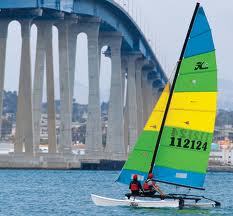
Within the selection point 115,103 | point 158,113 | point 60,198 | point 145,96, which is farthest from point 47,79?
point 145,96

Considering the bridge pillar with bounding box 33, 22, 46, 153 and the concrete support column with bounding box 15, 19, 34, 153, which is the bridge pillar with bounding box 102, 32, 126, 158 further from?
the concrete support column with bounding box 15, 19, 34, 153

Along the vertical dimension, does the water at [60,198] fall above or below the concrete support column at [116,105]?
below

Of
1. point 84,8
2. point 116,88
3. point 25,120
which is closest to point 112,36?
point 116,88

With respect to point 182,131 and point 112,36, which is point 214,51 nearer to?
point 182,131

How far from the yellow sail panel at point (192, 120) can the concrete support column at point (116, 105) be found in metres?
80.2

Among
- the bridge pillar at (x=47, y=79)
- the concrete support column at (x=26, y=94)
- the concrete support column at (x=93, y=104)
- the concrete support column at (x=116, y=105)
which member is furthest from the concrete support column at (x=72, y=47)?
the concrete support column at (x=26, y=94)

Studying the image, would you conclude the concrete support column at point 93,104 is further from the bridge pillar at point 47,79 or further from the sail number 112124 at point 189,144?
the sail number 112124 at point 189,144

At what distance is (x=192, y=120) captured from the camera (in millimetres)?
46938

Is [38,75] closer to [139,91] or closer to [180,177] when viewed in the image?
[139,91]

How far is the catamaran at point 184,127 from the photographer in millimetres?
46625

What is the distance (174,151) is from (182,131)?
84 cm

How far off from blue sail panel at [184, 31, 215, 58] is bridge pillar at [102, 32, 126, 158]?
265ft

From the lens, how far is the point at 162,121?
155 ft

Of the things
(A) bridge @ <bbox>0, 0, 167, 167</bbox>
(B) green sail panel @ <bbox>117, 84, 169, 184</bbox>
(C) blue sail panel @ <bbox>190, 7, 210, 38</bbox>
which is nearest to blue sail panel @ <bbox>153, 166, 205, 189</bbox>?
(B) green sail panel @ <bbox>117, 84, 169, 184</bbox>
